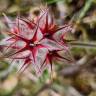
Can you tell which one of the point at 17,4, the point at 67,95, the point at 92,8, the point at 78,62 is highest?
the point at 17,4

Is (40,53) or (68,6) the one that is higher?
(68,6)

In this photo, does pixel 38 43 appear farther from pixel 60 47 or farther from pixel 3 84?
pixel 3 84

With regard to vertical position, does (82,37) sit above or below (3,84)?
above

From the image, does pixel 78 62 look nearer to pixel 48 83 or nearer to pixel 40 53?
pixel 48 83

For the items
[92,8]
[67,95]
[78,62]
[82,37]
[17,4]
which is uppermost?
[17,4]

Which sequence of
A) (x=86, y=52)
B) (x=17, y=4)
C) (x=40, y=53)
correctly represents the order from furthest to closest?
(x=17, y=4), (x=86, y=52), (x=40, y=53)

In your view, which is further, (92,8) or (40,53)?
(92,8)

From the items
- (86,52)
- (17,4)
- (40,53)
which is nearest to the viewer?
(40,53)

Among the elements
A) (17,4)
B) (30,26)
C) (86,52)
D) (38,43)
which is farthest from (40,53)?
(17,4)

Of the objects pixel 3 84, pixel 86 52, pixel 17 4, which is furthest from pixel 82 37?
pixel 3 84
